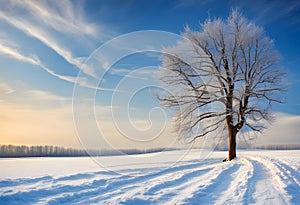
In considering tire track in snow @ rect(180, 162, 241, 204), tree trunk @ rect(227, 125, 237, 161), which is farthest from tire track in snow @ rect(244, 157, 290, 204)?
tree trunk @ rect(227, 125, 237, 161)

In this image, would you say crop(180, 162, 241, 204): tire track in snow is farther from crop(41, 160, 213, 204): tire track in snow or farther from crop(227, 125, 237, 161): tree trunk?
crop(227, 125, 237, 161): tree trunk

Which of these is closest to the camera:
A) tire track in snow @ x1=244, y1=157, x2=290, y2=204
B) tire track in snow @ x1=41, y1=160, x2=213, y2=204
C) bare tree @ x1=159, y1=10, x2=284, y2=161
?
tire track in snow @ x1=41, y1=160, x2=213, y2=204

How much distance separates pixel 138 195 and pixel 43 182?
A: 309cm

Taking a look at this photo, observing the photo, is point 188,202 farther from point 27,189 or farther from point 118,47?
point 118,47

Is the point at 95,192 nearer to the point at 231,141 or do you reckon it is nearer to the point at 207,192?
the point at 207,192

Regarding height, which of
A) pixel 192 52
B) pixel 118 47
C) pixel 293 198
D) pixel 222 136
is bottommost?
pixel 293 198

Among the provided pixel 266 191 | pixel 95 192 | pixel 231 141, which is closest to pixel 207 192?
pixel 266 191

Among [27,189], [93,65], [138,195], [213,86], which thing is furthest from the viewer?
[213,86]

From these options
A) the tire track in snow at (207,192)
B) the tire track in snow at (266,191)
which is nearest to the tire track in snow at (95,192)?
the tire track in snow at (207,192)

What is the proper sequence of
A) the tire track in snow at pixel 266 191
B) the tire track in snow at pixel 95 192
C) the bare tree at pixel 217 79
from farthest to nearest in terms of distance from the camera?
the bare tree at pixel 217 79
the tire track in snow at pixel 266 191
the tire track in snow at pixel 95 192

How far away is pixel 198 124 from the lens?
58.2 ft

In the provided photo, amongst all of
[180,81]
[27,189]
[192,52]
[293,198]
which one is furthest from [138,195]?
[192,52]

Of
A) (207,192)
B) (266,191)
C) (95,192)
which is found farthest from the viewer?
(266,191)

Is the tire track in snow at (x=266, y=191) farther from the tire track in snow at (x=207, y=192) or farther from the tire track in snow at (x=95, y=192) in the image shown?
the tire track in snow at (x=95, y=192)
